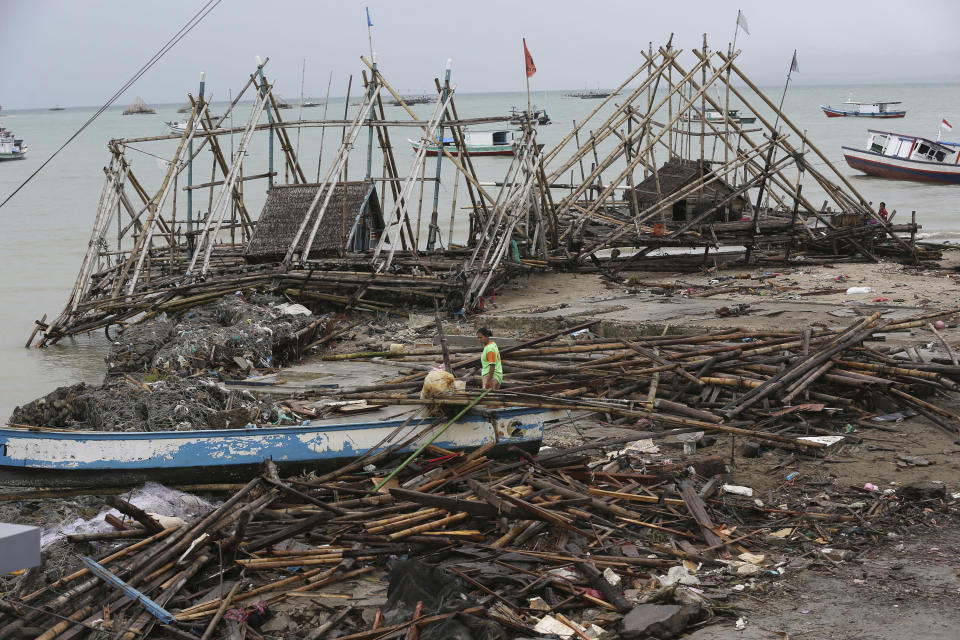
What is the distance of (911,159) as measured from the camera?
37.1 metres

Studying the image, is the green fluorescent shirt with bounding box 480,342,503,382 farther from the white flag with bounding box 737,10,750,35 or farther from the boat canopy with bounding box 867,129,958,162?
the boat canopy with bounding box 867,129,958,162

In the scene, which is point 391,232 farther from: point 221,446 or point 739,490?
point 739,490

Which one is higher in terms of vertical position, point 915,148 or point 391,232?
point 915,148

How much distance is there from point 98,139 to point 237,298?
266 ft

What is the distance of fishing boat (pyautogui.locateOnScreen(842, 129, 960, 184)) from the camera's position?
36403 mm

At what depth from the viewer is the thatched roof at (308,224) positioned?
52.4 feet

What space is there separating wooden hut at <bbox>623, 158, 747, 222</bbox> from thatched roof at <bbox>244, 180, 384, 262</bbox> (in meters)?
6.98

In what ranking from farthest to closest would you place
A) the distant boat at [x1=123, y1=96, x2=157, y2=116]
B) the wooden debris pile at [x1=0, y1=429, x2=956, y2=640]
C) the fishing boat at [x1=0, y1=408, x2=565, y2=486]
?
the distant boat at [x1=123, y1=96, x2=157, y2=116] < the fishing boat at [x1=0, y1=408, x2=565, y2=486] < the wooden debris pile at [x1=0, y1=429, x2=956, y2=640]

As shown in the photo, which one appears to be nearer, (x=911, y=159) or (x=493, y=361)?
(x=493, y=361)

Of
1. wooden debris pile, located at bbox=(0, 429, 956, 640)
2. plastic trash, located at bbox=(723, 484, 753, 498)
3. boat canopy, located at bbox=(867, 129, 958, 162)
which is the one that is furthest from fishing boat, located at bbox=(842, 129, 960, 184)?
wooden debris pile, located at bbox=(0, 429, 956, 640)

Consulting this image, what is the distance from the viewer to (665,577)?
6.16 metres

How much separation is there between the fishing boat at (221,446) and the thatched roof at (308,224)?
8006 millimetres

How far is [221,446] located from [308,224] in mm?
8842

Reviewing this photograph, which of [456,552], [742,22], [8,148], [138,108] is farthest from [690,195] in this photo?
[138,108]
